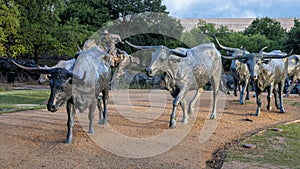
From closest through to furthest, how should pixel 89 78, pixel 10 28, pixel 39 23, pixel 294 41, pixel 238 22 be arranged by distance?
1. pixel 89 78
2. pixel 10 28
3. pixel 39 23
4. pixel 294 41
5. pixel 238 22

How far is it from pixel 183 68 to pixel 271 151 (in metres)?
2.75

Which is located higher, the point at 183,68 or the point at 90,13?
the point at 90,13

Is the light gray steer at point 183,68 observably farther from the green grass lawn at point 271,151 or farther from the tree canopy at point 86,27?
the tree canopy at point 86,27

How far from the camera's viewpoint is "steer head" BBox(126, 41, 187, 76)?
22.4 feet

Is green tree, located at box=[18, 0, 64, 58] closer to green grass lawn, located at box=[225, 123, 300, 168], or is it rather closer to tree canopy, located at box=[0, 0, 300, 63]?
tree canopy, located at box=[0, 0, 300, 63]

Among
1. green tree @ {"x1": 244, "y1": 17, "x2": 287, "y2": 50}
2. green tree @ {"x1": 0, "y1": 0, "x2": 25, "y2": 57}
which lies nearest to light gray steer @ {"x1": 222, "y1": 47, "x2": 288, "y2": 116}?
green tree @ {"x1": 0, "y1": 0, "x2": 25, "y2": 57}

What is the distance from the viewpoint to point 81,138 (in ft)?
21.0

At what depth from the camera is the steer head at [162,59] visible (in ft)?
22.4

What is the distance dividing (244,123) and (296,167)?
380cm

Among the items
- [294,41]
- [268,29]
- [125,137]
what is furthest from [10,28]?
[268,29]

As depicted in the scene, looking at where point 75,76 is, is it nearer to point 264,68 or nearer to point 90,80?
point 90,80

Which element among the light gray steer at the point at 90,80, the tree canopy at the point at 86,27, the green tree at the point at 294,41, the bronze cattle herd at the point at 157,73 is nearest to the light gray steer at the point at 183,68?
the bronze cattle herd at the point at 157,73

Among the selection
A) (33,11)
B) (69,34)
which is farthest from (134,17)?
(33,11)

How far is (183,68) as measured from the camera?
289 inches
